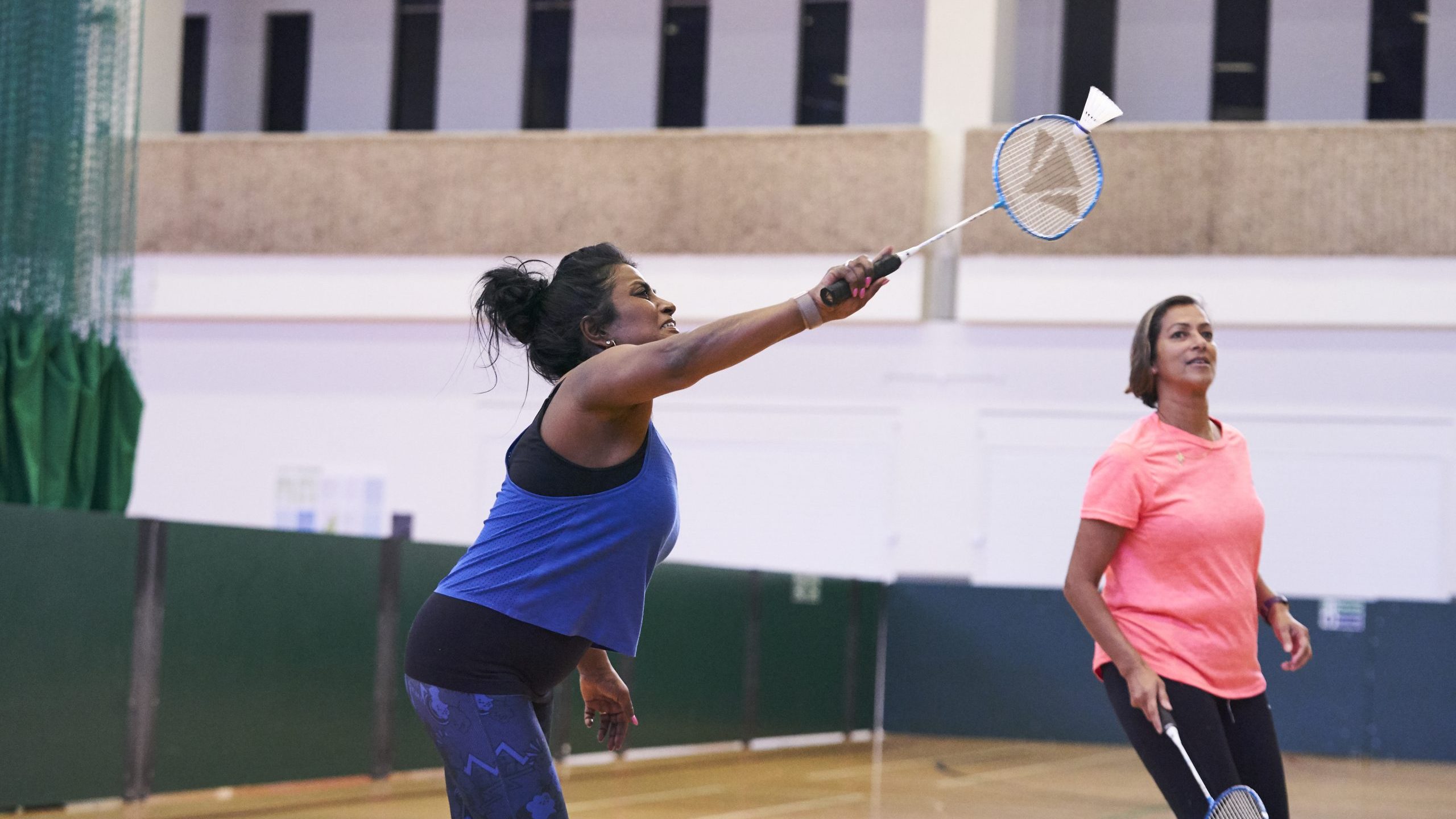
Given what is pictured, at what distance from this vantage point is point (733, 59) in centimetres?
1702

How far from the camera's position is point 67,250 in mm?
7793

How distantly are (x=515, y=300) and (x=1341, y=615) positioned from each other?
11.8 meters

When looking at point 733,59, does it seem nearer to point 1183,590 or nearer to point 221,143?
point 221,143

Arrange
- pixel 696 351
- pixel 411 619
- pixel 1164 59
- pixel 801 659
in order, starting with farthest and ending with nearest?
pixel 1164 59
pixel 801 659
pixel 411 619
pixel 696 351

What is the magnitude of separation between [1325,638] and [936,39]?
21.3 feet

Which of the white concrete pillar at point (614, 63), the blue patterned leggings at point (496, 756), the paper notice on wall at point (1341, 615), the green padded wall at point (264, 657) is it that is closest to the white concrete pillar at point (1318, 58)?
the paper notice on wall at point (1341, 615)

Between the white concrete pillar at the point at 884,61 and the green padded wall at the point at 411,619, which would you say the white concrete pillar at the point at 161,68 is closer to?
the white concrete pillar at the point at 884,61

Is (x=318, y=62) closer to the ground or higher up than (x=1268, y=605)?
higher up

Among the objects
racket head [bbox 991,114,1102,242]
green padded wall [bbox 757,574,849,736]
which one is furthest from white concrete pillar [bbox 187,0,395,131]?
racket head [bbox 991,114,1102,242]

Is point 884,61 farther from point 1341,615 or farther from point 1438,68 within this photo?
point 1341,615

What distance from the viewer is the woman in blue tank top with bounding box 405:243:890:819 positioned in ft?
8.40

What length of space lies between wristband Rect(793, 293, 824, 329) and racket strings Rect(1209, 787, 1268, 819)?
4.84 ft

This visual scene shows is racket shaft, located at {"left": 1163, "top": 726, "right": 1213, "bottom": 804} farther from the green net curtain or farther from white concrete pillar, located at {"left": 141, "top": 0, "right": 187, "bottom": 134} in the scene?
white concrete pillar, located at {"left": 141, "top": 0, "right": 187, "bottom": 134}

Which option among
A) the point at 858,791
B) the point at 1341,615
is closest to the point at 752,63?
the point at 1341,615
